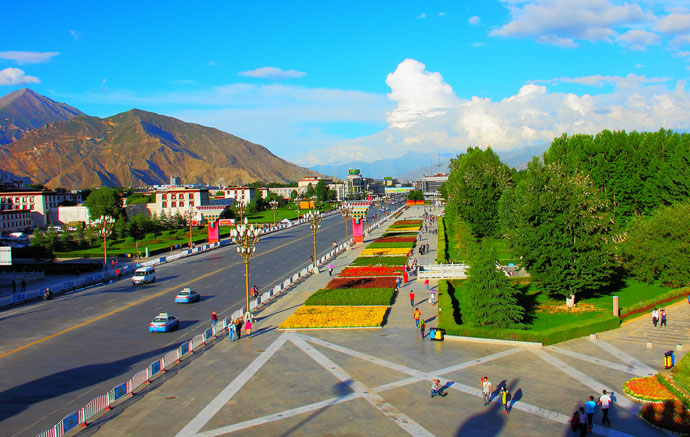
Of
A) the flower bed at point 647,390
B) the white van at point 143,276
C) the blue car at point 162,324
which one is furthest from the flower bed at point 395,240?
the flower bed at point 647,390

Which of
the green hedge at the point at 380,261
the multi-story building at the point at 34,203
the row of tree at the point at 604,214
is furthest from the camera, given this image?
the multi-story building at the point at 34,203

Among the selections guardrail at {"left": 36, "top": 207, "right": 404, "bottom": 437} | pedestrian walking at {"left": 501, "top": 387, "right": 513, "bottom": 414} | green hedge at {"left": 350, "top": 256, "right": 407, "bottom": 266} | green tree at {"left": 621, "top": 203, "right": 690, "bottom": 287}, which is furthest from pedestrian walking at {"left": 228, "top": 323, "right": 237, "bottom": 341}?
green tree at {"left": 621, "top": 203, "right": 690, "bottom": 287}

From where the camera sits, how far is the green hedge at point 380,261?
53.3 meters

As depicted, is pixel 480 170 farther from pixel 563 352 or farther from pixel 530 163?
pixel 563 352

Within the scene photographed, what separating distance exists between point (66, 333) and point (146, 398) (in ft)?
43.6

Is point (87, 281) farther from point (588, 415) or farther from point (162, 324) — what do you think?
point (588, 415)

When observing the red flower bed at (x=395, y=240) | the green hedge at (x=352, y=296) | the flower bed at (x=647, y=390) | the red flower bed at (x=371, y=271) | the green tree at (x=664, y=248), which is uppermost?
the green tree at (x=664, y=248)

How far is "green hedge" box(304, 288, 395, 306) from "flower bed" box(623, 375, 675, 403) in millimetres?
17513

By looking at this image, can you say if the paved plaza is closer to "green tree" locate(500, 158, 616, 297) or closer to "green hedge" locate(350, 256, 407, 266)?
"green tree" locate(500, 158, 616, 297)

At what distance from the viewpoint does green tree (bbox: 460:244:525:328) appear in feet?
92.7

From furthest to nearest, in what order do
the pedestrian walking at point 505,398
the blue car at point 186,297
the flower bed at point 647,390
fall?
the blue car at point 186,297, the flower bed at point 647,390, the pedestrian walking at point 505,398

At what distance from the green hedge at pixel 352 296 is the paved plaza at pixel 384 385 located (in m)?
6.29

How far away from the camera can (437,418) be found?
18.1 m

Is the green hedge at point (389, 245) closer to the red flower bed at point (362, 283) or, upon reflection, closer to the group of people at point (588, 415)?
the red flower bed at point (362, 283)
